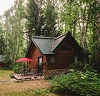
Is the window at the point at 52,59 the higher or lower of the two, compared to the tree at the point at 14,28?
lower

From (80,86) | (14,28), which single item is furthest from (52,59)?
(14,28)

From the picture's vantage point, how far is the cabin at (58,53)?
1641cm

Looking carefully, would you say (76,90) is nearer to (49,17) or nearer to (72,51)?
(72,51)

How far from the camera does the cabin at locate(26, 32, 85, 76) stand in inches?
646

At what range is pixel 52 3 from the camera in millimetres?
29984

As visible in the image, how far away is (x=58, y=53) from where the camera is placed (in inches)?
673

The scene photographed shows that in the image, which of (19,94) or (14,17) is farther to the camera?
(14,17)

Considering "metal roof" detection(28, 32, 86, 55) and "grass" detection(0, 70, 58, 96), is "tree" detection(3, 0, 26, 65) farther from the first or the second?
"grass" detection(0, 70, 58, 96)

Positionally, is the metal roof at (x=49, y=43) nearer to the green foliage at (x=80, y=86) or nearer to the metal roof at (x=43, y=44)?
the metal roof at (x=43, y=44)

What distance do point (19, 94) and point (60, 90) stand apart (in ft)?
8.65

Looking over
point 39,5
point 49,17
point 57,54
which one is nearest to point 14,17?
point 39,5

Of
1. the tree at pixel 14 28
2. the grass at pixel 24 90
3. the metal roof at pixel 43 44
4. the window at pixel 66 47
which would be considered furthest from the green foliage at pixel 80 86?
the tree at pixel 14 28

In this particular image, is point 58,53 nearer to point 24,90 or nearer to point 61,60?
point 61,60

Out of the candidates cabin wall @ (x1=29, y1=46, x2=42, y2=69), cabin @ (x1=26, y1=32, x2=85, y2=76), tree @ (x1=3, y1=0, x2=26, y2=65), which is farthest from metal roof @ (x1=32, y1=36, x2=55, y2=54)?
tree @ (x1=3, y1=0, x2=26, y2=65)
